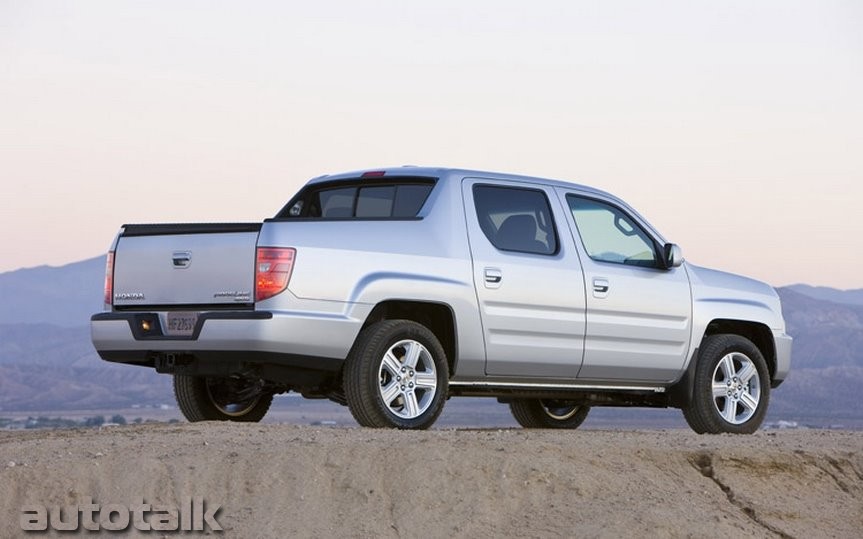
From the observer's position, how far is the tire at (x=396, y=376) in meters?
10.6

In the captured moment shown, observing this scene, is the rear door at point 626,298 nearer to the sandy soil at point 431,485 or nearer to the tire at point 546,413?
the tire at point 546,413

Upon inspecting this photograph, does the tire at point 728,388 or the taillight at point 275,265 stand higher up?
the taillight at point 275,265

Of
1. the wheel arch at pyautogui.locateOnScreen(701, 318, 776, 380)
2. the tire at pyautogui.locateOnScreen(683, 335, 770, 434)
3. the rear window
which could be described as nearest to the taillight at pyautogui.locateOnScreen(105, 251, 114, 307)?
the rear window

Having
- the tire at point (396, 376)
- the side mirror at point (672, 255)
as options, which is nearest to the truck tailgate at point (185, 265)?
the tire at point (396, 376)

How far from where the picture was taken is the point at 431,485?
8.76 metres

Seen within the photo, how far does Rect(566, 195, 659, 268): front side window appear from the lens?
12.4m

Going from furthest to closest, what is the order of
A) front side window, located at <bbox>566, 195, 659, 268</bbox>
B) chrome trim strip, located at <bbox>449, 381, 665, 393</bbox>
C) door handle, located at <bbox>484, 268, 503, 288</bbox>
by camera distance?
front side window, located at <bbox>566, 195, 659, 268</bbox>
chrome trim strip, located at <bbox>449, 381, 665, 393</bbox>
door handle, located at <bbox>484, 268, 503, 288</bbox>

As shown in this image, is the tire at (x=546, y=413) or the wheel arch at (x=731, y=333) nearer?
the wheel arch at (x=731, y=333)

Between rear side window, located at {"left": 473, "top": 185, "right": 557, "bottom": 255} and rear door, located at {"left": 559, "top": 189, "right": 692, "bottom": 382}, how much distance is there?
0.79 ft

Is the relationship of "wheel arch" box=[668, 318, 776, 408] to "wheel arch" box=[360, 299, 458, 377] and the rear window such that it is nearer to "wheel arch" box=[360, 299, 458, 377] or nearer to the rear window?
"wheel arch" box=[360, 299, 458, 377]

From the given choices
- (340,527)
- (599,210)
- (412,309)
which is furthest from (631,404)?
(340,527)

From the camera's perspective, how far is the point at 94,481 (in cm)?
877

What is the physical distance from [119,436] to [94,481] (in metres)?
1.58

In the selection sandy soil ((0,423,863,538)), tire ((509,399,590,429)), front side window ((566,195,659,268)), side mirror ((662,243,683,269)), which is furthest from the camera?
tire ((509,399,590,429))
